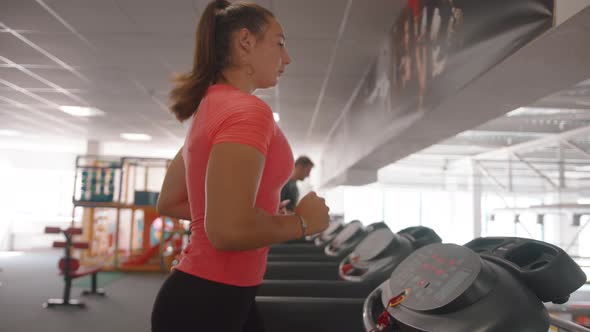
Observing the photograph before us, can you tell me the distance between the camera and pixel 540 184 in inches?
57.1

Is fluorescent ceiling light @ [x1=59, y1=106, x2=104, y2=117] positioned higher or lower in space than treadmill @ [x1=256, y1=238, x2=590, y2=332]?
higher

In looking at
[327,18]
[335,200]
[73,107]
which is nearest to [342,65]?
[327,18]

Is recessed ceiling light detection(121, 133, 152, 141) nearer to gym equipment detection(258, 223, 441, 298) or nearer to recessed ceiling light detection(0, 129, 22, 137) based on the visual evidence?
recessed ceiling light detection(0, 129, 22, 137)

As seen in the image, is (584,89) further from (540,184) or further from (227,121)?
(227,121)

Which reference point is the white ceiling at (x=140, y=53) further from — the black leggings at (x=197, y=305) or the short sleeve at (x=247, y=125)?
the black leggings at (x=197, y=305)

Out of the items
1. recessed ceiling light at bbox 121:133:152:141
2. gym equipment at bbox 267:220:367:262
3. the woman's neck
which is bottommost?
gym equipment at bbox 267:220:367:262

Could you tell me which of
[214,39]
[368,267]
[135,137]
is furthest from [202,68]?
[135,137]

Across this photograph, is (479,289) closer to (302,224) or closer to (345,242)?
(302,224)

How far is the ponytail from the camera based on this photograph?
81 centimetres

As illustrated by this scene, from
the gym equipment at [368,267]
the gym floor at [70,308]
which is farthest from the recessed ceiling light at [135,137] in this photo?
the gym equipment at [368,267]

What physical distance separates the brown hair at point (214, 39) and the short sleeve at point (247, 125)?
0.16 m

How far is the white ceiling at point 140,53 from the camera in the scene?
10.5ft

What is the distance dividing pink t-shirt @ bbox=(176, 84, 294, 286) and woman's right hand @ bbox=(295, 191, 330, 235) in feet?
0.16

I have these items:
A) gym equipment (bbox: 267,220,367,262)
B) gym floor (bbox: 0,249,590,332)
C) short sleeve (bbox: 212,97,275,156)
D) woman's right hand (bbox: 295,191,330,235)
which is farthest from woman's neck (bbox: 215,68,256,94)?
gym floor (bbox: 0,249,590,332)
